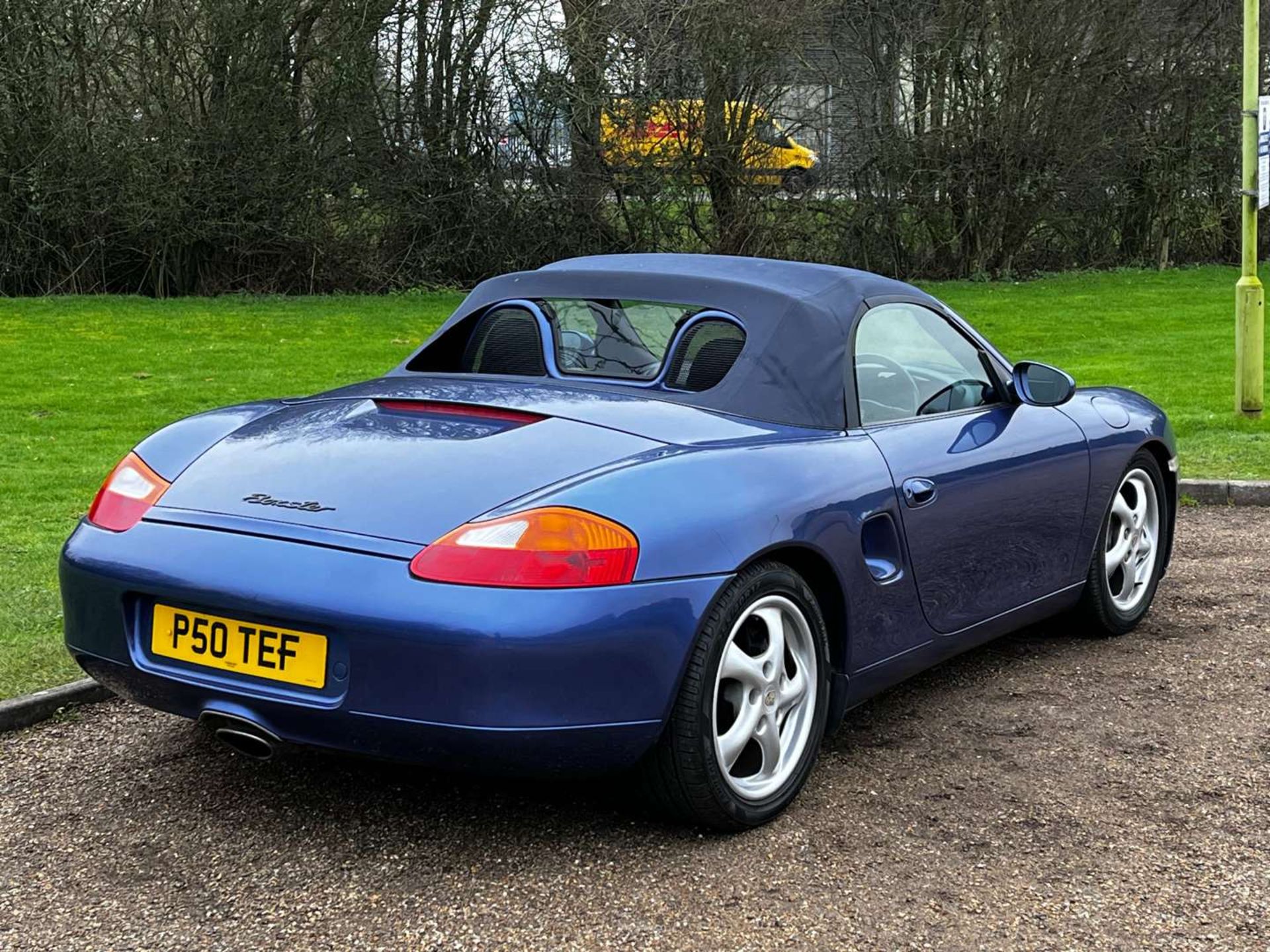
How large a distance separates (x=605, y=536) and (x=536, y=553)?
163 mm

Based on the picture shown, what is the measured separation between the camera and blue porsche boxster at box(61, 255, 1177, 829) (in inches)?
129

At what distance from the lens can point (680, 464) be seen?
11.8 ft

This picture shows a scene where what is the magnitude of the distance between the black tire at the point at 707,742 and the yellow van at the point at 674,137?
17.7m

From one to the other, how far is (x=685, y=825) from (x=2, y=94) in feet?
56.7

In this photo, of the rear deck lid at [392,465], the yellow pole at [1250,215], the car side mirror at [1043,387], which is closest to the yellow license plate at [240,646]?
the rear deck lid at [392,465]

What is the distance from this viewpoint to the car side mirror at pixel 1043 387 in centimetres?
496

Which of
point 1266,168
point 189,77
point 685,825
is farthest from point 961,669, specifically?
point 189,77

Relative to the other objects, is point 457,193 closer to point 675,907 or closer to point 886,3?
point 886,3

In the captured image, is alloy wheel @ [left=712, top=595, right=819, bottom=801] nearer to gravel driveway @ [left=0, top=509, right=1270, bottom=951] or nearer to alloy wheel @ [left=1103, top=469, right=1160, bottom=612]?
gravel driveway @ [left=0, top=509, right=1270, bottom=951]

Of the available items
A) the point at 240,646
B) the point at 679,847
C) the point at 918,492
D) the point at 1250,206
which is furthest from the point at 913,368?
the point at 1250,206

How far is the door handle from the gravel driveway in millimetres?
710

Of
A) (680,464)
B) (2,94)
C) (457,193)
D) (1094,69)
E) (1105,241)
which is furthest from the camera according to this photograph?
(1105,241)

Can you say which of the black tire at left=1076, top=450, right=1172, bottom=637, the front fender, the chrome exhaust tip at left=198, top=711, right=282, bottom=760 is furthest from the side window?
the chrome exhaust tip at left=198, top=711, right=282, bottom=760

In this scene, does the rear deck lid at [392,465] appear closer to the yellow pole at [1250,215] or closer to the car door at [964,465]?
→ the car door at [964,465]
